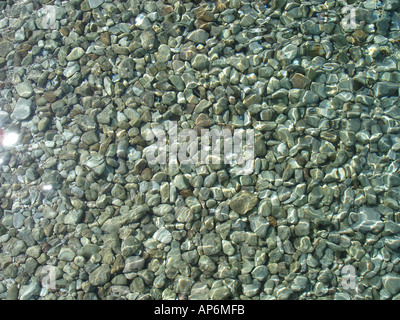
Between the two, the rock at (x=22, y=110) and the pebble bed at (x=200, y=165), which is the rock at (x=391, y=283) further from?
the rock at (x=22, y=110)

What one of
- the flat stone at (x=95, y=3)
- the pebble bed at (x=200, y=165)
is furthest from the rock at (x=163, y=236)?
the flat stone at (x=95, y=3)

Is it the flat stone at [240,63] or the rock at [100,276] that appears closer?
the rock at [100,276]

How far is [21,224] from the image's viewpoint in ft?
7.69

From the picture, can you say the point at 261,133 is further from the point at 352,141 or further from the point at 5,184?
the point at 5,184

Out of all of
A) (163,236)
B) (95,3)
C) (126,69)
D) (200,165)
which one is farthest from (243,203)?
(95,3)

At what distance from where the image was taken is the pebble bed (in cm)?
211

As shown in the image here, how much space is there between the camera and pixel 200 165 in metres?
2.35

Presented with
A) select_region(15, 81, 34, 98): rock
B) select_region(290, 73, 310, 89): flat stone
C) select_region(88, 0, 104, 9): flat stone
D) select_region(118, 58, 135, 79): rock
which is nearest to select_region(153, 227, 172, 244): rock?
select_region(118, 58, 135, 79): rock

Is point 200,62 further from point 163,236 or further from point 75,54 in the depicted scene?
point 163,236

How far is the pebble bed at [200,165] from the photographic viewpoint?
2111 millimetres

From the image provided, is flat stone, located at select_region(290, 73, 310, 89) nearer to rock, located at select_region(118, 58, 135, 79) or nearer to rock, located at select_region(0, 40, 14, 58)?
rock, located at select_region(118, 58, 135, 79)

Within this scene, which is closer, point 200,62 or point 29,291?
point 29,291

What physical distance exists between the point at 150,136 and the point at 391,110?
4.81 feet

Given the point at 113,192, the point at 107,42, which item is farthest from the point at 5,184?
the point at 107,42
